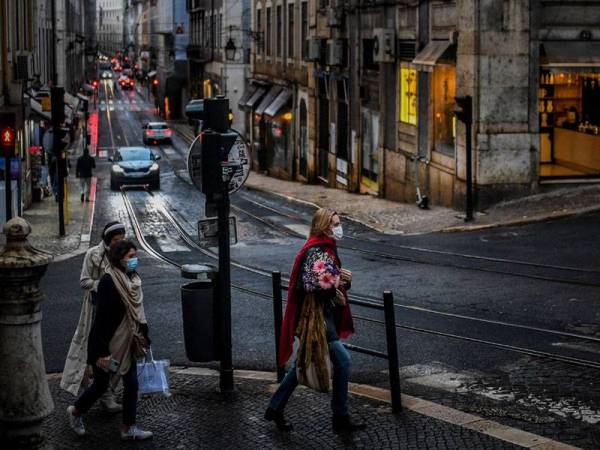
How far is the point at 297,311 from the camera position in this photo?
28.9ft

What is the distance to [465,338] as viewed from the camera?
40.1ft

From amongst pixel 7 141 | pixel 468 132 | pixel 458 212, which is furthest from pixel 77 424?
pixel 458 212

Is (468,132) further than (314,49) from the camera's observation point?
No

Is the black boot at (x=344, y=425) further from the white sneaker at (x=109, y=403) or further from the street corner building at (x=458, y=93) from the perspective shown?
the street corner building at (x=458, y=93)

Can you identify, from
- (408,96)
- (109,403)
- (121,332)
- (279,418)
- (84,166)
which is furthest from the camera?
(84,166)

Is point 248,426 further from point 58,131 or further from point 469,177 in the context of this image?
point 58,131

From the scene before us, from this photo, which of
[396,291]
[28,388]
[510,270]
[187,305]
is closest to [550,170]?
[510,270]

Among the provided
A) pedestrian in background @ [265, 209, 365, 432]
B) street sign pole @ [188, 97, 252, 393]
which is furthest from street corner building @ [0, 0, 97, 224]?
pedestrian in background @ [265, 209, 365, 432]

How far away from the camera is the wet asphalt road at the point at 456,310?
10086 millimetres

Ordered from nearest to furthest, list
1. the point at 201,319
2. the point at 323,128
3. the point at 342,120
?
the point at 201,319 < the point at 342,120 < the point at 323,128

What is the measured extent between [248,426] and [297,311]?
3.66ft

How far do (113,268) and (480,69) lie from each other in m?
17.2

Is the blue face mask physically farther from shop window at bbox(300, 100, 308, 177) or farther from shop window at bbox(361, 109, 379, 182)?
shop window at bbox(300, 100, 308, 177)

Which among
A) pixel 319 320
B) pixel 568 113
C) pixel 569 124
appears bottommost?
pixel 319 320
